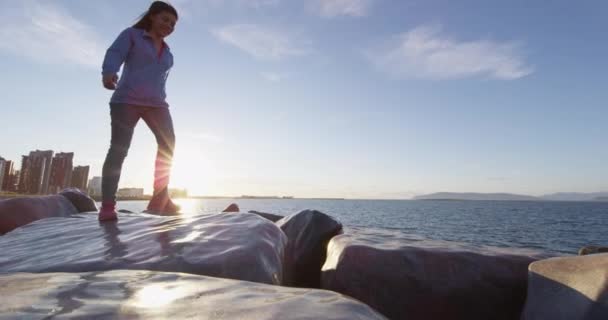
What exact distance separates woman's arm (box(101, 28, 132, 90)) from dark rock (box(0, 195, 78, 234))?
203 centimetres

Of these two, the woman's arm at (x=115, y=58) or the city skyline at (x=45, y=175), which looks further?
the city skyline at (x=45, y=175)

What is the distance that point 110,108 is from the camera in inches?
143

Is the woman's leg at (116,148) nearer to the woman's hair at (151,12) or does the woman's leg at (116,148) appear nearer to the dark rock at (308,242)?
the woman's hair at (151,12)

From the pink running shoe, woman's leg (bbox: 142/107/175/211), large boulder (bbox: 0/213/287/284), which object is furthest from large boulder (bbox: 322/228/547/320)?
woman's leg (bbox: 142/107/175/211)

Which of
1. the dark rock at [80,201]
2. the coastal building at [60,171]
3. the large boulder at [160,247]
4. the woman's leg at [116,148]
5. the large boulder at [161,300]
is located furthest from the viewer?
the coastal building at [60,171]

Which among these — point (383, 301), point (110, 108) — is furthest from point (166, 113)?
point (383, 301)

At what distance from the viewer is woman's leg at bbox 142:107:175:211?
3877 millimetres

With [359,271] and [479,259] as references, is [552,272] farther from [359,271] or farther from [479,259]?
[359,271]

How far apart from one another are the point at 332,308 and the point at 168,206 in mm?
3964

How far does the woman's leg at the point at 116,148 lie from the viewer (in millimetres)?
3561

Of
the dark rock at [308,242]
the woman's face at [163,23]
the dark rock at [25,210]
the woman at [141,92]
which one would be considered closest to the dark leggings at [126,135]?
the woman at [141,92]

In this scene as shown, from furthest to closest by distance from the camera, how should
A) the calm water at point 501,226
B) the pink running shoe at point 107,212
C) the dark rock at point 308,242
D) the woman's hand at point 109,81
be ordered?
1. the calm water at point 501,226
2. the dark rock at point 308,242
3. the woman's hand at point 109,81
4. the pink running shoe at point 107,212

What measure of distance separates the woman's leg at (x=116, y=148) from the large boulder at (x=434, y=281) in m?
2.41

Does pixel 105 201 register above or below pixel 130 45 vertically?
below
